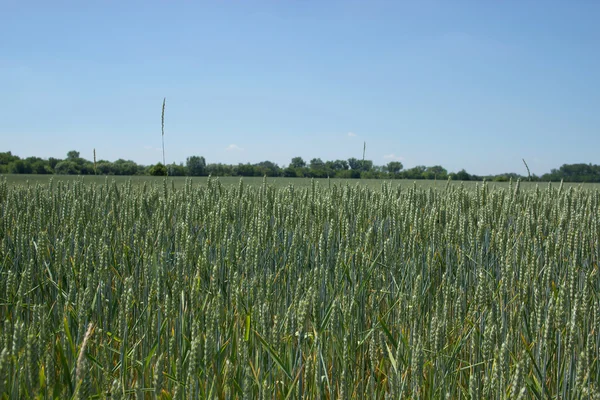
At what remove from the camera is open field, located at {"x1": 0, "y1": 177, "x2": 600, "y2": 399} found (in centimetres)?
113

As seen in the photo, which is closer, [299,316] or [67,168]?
[299,316]

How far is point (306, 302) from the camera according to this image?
112cm

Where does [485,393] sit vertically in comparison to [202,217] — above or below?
below

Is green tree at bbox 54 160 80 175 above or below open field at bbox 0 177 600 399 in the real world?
above

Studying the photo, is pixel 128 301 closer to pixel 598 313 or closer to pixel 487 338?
pixel 487 338

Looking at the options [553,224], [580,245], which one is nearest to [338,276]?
[580,245]

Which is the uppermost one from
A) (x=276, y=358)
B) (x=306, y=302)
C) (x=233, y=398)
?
(x=306, y=302)

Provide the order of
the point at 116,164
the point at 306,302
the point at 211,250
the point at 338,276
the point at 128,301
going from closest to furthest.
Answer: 1. the point at 306,302
2. the point at 128,301
3. the point at 338,276
4. the point at 211,250
5. the point at 116,164

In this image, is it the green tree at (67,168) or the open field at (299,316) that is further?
the green tree at (67,168)

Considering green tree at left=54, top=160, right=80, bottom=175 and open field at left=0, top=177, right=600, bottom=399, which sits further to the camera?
green tree at left=54, top=160, right=80, bottom=175

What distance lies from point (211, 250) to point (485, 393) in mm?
1510

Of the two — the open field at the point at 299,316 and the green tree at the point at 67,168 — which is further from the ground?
the green tree at the point at 67,168

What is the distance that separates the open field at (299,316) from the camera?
113 cm

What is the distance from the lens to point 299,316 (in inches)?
44.5
